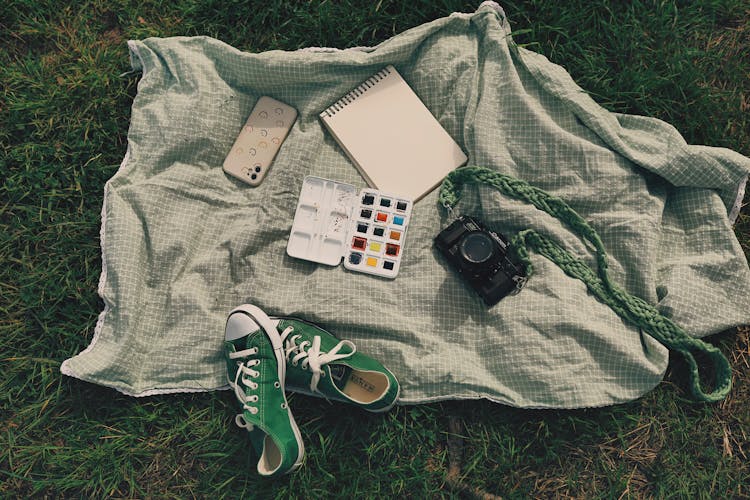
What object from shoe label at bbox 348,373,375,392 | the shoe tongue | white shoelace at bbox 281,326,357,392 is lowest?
shoe label at bbox 348,373,375,392

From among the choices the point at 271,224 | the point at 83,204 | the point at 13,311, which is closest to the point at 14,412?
the point at 13,311

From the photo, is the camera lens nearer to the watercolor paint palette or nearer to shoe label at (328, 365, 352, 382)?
the watercolor paint palette

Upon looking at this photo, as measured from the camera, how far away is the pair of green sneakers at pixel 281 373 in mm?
1721

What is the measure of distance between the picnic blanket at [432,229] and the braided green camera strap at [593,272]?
28 mm

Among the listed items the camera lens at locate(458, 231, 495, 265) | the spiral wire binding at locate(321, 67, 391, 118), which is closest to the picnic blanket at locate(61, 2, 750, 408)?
the spiral wire binding at locate(321, 67, 391, 118)

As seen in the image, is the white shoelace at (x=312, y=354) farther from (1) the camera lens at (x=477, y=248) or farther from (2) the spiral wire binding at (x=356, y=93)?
(2) the spiral wire binding at (x=356, y=93)

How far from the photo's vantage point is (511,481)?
1.80 metres

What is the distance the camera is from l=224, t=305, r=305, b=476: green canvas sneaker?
1.73 m

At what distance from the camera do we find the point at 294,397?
1833 mm

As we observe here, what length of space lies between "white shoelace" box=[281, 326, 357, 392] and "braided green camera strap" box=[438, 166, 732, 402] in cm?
63

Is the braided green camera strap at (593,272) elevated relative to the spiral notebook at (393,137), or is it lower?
lower

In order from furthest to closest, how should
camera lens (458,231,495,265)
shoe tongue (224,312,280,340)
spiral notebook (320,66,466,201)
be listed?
spiral notebook (320,66,466,201)
shoe tongue (224,312,280,340)
camera lens (458,231,495,265)

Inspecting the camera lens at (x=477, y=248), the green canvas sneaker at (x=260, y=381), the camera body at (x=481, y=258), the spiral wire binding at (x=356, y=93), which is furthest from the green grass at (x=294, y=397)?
the camera lens at (x=477, y=248)

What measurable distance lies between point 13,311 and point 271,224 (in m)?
0.95
